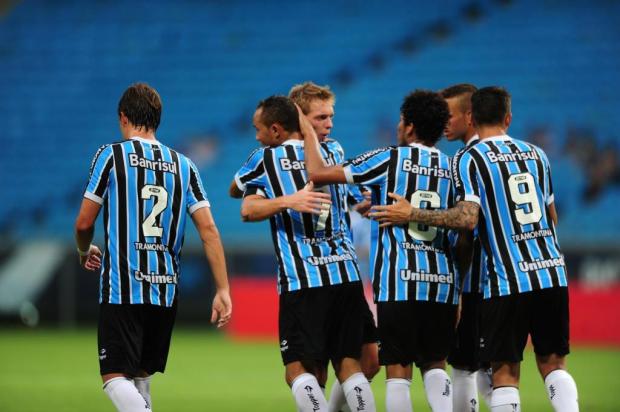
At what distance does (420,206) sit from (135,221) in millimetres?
1662

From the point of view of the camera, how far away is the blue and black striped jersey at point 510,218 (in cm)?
570

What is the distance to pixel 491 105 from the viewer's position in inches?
232

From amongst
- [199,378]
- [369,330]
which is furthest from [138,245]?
[199,378]

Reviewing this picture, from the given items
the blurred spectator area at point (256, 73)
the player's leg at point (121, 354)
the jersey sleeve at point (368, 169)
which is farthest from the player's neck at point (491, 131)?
the blurred spectator area at point (256, 73)

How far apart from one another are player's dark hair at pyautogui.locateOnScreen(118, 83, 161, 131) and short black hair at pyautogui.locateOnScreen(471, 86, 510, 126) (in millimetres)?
1879

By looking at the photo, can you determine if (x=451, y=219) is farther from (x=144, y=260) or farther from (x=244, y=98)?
(x=244, y=98)

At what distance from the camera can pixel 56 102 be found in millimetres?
20391

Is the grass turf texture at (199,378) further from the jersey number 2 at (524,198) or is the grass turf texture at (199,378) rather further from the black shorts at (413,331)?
the jersey number 2 at (524,198)

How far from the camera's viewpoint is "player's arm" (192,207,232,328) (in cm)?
541

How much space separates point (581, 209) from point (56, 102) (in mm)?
10552

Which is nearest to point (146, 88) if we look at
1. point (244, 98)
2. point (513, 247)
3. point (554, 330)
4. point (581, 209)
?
point (513, 247)

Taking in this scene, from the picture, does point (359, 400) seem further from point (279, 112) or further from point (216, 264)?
point (279, 112)

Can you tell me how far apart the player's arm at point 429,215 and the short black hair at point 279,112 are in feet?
2.68

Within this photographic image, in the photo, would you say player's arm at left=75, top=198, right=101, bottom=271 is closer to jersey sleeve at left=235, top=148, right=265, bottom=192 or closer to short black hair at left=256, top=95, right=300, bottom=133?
jersey sleeve at left=235, top=148, right=265, bottom=192
